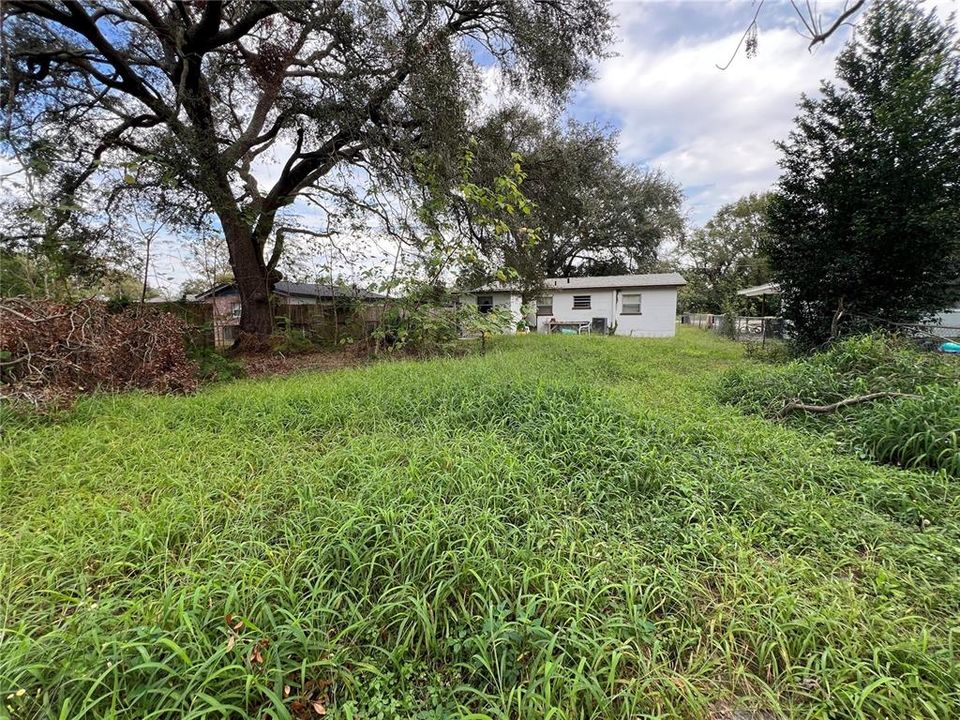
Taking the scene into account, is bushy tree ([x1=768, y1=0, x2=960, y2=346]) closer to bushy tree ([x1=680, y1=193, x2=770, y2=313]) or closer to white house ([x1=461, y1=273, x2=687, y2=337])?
white house ([x1=461, y1=273, x2=687, y2=337])

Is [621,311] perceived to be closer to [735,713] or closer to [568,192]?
[568,192]

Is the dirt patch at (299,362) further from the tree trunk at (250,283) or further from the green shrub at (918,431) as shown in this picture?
the green shrub at (918,431)

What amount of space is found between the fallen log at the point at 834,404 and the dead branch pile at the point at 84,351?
6.79 metres

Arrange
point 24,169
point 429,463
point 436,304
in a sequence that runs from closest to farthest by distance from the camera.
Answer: point 429,463 → point 24,169 → point 436,304

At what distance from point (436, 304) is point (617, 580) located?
701 cm

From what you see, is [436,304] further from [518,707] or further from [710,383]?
[518,707]

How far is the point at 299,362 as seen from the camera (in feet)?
24.2

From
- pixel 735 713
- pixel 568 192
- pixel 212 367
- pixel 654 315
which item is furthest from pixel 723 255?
pixel 735 713

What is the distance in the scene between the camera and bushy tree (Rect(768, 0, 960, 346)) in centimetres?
580

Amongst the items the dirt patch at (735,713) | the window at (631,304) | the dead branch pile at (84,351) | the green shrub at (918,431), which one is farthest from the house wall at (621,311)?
the dirt patch at (735,713)

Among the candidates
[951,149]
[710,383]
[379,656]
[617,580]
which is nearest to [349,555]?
[379,656]

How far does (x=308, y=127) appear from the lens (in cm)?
675

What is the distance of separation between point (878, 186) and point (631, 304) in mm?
Answer: 10039

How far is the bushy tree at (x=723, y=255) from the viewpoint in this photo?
80.2ft
